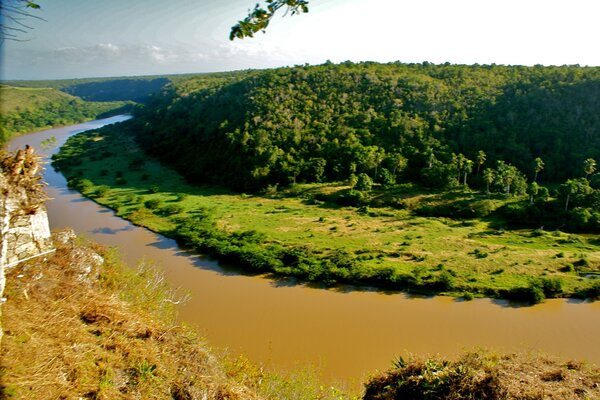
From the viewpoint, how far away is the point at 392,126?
157ft

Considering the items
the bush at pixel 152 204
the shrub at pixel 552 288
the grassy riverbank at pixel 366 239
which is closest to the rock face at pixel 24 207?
the grassy riverbank at pixel 366 239

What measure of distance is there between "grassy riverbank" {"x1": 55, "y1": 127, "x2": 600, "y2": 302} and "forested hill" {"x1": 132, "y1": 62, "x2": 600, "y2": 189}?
4.55m

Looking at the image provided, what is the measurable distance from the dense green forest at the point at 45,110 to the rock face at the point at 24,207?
249 ft

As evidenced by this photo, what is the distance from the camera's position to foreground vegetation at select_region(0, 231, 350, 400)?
5.37m

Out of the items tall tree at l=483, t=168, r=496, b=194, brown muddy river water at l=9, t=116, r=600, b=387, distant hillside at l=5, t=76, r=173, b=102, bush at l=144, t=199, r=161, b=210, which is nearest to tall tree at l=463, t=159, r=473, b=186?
tall tree at l=483, t=168, r=496, b=194

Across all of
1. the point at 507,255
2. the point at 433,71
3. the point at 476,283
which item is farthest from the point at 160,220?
the point at 433,71

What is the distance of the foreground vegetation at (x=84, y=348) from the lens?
17.6ft

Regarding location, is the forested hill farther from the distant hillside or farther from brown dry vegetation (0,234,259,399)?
the distant hillside

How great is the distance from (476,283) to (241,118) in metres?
40.7

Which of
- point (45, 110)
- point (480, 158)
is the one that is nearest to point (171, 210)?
point (480, 158)

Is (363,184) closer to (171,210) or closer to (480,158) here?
(480,158)

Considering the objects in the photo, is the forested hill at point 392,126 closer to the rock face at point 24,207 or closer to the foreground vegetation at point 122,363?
the foreground vegetation at point 122,363

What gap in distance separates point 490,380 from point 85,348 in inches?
315

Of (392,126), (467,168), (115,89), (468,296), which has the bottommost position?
(468,296)
